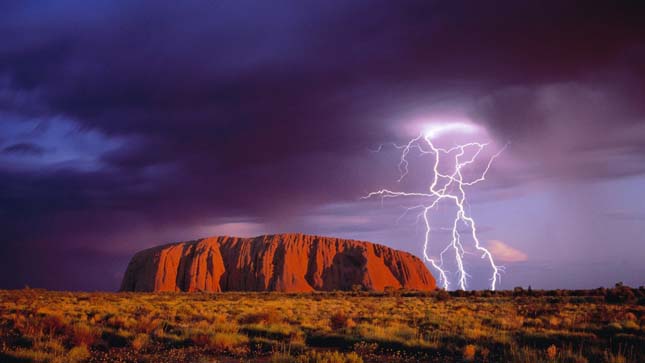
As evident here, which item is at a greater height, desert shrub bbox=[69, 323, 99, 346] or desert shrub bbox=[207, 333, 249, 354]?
desert shrub bbox=[207, 333, 249, 354]

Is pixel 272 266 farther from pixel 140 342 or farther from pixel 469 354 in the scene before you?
pixel 469 354

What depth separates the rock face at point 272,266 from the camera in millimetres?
100500

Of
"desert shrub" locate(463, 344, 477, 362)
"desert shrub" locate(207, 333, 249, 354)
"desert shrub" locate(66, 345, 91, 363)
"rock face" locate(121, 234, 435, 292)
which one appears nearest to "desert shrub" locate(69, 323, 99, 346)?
"desert shrub" locate(66, 345, 91, 363)

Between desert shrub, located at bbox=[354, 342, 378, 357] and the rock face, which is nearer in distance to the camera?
desert shrub, located at bbox=[354, 342, 378, 357]

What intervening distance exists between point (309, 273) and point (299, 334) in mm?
93179

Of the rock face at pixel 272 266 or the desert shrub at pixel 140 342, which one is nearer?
the desert shrub at pixel 140 342

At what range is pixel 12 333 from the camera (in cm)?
1462

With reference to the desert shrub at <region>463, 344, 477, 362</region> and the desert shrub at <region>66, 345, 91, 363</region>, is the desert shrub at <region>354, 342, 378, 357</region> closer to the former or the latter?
the desert shrub at <region>463, 344, 477, 362</region>

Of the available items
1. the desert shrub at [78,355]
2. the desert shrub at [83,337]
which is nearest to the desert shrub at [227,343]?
the desert shrub at [78,355]

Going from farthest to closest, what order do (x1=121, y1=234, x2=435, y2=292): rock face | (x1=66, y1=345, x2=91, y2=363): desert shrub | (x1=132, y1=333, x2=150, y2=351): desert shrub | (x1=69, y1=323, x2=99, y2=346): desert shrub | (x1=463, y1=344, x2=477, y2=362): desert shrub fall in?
(x1=121, y1=234, x2=435, y2=292): rock face
(x1=69, y1=323, x2=99, y2=346): desert shrub
(x1=132, y1=333, x2=150, y2=351): desert shrub
(x1=463, y1=344, x2=477, y2=362): desert shrub
(x1=66, y1=345, x2=91, y2=363): desert shrub

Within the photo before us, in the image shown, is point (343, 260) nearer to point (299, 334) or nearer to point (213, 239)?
point (213, 239)

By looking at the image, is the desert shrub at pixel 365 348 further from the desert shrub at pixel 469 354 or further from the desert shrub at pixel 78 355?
the desert shrub at pixel 78 355

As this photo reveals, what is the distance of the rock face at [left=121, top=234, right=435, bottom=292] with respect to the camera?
100 meters

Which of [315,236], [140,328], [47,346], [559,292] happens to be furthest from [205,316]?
[315,236]
